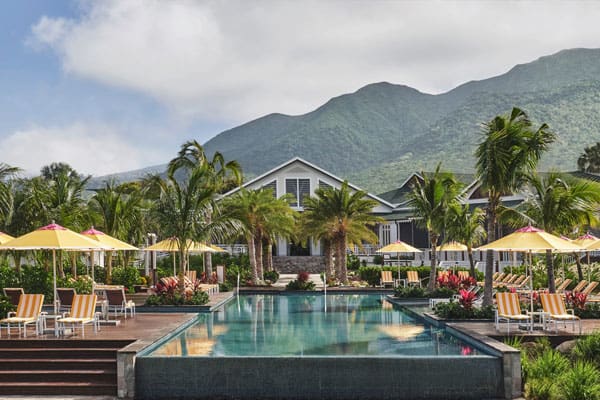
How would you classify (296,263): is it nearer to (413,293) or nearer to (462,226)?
(462,226)

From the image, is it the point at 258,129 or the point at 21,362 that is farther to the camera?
the point at 258,129

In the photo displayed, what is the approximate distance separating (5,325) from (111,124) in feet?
254

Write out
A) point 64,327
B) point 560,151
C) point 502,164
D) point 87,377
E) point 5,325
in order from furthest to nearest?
point 560,151 < point 502,164 < point 5,325 < point 64,327 < point 87,377

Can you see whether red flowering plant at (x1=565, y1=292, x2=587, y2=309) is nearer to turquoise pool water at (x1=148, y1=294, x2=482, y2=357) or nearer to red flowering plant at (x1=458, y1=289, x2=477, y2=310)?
red flowering plant at (x1=458, y1=289, x2=477, y2=310)

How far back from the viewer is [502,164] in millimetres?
15828

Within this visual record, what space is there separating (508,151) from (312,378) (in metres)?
7.97

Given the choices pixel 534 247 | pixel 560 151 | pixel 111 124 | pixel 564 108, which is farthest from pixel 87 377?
pixel 564 108

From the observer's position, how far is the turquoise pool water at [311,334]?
41.2ft

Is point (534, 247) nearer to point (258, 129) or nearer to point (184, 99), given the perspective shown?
point (184, 99)

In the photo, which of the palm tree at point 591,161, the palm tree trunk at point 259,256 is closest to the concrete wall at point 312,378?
the palm tree trunk at point 259,256

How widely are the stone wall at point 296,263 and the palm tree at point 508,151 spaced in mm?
27595

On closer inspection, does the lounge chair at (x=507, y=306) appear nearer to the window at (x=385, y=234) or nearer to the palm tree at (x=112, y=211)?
the palm tree at (x=112, y=211)

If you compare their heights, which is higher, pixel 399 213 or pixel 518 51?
pixel 518 51

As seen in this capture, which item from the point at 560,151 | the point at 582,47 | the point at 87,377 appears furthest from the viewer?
the point at 582,47
